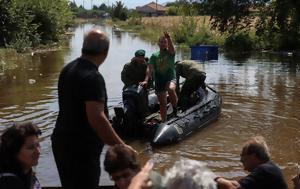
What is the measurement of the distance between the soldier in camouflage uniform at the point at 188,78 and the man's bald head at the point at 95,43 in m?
7.34

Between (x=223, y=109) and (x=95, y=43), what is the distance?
9662 mm

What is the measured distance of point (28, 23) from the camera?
33.8 metres

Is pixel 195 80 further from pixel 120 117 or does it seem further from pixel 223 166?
pixel 223 166

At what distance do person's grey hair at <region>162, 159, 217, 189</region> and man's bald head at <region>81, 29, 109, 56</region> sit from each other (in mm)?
1676

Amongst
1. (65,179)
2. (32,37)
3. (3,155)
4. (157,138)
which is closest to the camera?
(3,155)

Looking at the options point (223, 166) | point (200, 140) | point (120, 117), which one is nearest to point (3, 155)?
point (223, 166)

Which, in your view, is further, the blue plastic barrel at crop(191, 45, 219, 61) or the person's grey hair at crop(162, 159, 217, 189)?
the blue plastic barrel at crop(191, 45, 219, 61)

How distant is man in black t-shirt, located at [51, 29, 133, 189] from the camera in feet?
13.0

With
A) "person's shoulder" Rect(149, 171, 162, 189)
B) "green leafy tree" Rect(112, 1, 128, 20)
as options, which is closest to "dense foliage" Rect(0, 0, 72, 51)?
"person's shoulder" Rect(149, 171, 162, 189)

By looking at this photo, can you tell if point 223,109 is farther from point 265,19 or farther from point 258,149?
point 265,19

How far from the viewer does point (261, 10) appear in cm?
3381

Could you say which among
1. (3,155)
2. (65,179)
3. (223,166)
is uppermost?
(3,155)

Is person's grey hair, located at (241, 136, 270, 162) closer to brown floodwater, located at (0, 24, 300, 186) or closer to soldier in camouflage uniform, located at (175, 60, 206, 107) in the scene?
brown floodwater, located at (0, 24, 300, 186)

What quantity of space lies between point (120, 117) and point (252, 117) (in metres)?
3.90
